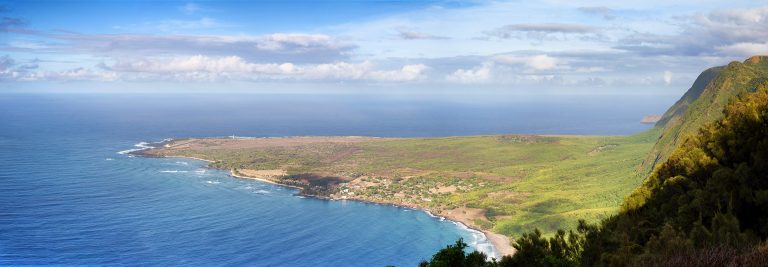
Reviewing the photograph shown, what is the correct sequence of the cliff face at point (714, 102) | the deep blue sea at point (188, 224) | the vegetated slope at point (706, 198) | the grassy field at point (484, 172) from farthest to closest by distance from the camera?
the grassy field at point (484, 172) < the cliff face at point (714, 102) < the deep blue sea at point (188, 224) < the vegetated slope at point (706, 198)

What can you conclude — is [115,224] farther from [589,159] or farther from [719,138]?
[589,159]

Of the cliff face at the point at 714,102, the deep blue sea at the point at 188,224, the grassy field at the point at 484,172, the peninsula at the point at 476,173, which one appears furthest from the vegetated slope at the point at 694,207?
the cliff face at the point at 714,102

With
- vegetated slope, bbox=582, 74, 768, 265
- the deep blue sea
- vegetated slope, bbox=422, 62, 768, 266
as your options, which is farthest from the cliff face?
vegetated slope, bbox=422, 62, 768, 266

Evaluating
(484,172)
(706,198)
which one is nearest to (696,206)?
(706,198)

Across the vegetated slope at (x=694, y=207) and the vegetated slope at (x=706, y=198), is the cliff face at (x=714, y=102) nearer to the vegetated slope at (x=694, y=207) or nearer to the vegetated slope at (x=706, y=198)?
the vegetated slope at (x=706, y=198)

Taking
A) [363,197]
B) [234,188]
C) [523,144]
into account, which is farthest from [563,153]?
[234,188]

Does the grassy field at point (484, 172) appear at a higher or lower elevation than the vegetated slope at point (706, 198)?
lower
